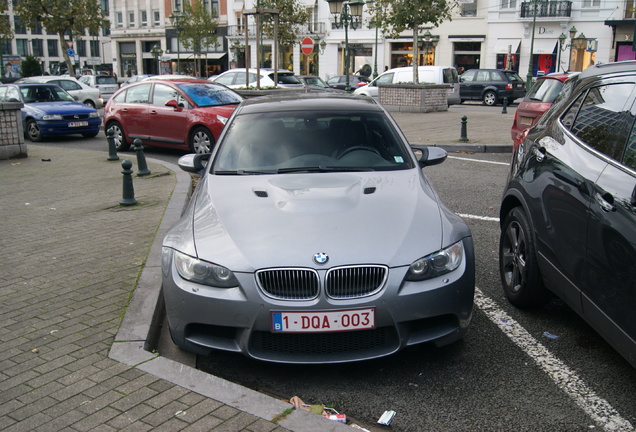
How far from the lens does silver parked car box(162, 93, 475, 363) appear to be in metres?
3.60

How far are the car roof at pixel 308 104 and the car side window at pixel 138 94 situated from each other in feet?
31.0

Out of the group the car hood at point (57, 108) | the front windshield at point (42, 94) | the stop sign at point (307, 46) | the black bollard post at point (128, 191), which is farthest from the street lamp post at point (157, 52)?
the black bollard post at point (128, 191)

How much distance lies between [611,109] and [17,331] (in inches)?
160

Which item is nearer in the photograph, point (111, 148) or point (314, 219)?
point (314, 219)

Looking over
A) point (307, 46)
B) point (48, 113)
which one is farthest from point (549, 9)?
point (48, 113)

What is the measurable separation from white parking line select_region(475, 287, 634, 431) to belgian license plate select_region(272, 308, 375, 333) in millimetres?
1221

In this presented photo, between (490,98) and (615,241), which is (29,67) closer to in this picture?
(490,98)

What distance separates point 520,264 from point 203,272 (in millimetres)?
2389

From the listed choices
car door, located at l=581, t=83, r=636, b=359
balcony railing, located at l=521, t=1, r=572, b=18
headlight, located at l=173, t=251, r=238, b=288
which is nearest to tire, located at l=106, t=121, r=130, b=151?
headlight, located at l=173, t=251, r=238, b=288

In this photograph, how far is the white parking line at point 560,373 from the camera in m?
3.39

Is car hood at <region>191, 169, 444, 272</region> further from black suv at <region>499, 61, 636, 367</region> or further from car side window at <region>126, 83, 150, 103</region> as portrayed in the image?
car side window at <region>126, 83, 150, 103</region>

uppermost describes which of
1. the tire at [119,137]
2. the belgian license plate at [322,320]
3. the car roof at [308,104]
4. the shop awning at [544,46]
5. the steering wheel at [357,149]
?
the shop awning at [544,46]

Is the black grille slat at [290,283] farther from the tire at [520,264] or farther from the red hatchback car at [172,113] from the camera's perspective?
the red hatchback car at [172,113]

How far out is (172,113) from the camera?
13.9m
